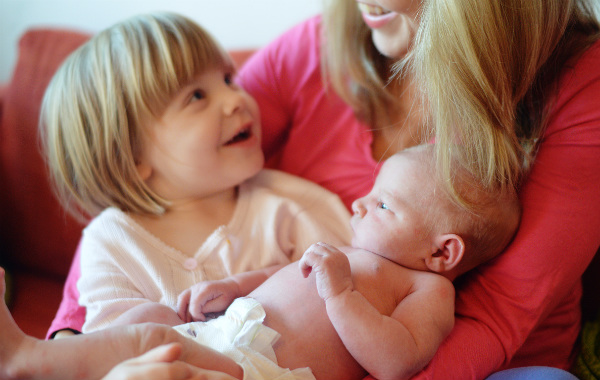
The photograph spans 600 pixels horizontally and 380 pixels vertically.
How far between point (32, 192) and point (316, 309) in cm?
117

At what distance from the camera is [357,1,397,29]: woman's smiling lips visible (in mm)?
1114

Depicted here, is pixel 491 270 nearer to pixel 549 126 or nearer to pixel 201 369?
pixel 549 126

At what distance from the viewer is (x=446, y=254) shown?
0.98 metres

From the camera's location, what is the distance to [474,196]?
94cm

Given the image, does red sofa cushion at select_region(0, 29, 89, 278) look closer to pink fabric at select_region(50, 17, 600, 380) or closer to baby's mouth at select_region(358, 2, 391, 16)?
baby's mouth at select_region(358, 2, 391, 16)

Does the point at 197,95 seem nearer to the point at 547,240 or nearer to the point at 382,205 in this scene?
the point at 382,205

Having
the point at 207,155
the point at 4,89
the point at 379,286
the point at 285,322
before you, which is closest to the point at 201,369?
the point at 285,322

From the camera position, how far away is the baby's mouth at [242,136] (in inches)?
48.4

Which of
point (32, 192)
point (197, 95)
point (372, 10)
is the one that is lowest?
point (32, 192)

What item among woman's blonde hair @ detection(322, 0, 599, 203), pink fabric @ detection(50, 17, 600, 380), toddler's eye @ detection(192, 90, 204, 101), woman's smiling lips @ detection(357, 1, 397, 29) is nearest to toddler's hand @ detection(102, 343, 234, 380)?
pink fabric @ detection(50, 17, 600, 380)

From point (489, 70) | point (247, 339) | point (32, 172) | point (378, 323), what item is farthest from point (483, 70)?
point (32, 172)

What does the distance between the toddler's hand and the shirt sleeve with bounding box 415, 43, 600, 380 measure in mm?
402

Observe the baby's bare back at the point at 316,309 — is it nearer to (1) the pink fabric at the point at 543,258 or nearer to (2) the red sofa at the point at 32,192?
(1) the pink fabric at the point at 543,258

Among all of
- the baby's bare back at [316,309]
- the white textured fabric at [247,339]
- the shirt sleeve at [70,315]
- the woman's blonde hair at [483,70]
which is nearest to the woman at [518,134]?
the woman's blonde hair at [483,70]
